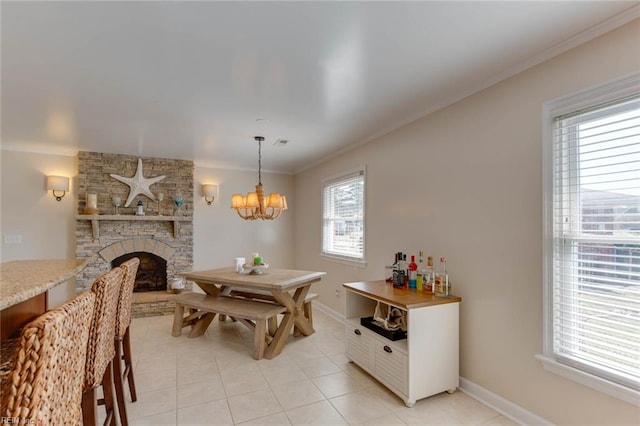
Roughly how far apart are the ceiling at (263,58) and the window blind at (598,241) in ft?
1.84

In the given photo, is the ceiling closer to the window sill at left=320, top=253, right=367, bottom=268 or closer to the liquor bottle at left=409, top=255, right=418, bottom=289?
the liquor bottle at left=409, top=255, right=418, bottom=289

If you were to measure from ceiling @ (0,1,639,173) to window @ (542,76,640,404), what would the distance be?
46 centimetres

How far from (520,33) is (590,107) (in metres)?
0.57

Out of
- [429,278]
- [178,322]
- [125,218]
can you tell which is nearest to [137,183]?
[125,218]

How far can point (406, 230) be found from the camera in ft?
10.6

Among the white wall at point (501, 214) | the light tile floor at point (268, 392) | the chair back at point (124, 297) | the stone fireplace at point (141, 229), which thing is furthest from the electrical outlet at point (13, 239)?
the white wall at point (501, 214)

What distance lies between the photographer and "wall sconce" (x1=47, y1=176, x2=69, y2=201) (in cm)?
434

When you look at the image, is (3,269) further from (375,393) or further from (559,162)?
(559,162)

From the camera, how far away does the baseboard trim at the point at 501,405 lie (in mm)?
2039

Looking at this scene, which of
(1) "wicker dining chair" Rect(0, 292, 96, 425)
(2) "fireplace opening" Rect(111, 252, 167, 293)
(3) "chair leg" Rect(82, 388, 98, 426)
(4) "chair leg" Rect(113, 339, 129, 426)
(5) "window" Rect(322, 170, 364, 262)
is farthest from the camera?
(2) "fireplace opening" Rect(111, 252, 167, 293)

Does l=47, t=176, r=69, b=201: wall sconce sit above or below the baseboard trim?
above

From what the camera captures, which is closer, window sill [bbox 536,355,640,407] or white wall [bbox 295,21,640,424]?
window sill [bbox 536,355,640,407]

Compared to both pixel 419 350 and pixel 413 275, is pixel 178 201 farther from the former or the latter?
pixel 419 350

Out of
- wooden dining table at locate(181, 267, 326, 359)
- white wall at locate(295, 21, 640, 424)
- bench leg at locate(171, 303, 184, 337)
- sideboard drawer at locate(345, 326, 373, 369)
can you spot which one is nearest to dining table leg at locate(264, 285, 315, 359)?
wooden dining table at locate(181, 267, 326, 359)
